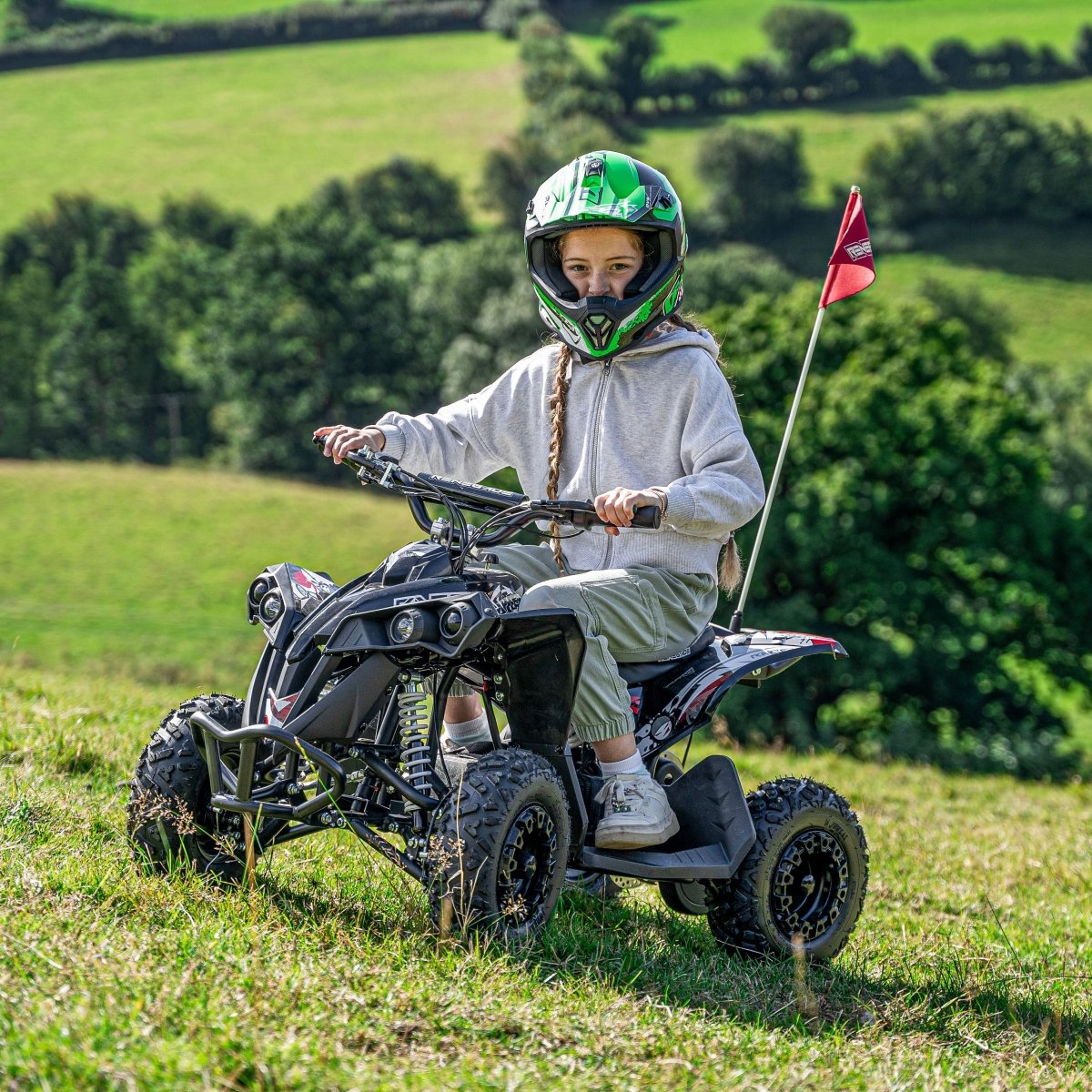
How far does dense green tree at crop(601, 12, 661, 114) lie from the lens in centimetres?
9912

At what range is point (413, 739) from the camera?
480 centimetres

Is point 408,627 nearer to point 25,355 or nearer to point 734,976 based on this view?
point 734,976

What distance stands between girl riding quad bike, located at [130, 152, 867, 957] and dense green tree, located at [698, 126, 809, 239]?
8142cm

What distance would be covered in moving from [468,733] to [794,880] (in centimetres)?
146

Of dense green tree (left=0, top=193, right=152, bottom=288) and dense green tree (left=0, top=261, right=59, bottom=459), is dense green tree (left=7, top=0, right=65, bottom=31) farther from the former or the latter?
dense green tree (left=0, top=261, right=59, bottom=459)

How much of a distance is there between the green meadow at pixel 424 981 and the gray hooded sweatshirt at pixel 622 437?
4.86 ft

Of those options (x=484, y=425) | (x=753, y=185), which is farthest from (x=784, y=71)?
(x=484, y=425)

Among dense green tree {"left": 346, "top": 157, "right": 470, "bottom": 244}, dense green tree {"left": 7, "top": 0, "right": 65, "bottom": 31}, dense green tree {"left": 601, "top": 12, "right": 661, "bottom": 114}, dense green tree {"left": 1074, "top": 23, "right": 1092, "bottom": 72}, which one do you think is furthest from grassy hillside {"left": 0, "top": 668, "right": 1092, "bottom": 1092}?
dense green tree {"left": 7, "top": 0, "right": 65, "bottom": 31}

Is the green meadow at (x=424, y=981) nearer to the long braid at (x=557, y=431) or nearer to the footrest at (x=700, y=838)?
the footrest at (x=700, y=838)

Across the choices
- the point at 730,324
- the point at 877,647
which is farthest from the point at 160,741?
the point at 730,324

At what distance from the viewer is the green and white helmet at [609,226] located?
528cm

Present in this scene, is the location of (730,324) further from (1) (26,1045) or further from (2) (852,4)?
(2) (852,4)

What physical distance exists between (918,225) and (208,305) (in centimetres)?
4286

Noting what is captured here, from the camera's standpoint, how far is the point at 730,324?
34.1 meters
